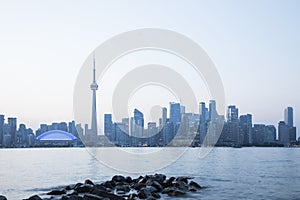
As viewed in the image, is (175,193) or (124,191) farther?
(124,191)

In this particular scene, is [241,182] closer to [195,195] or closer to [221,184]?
[221,184]

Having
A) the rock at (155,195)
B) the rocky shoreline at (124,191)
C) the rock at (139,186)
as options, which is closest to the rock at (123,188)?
the rocky shoreline at (124,191)

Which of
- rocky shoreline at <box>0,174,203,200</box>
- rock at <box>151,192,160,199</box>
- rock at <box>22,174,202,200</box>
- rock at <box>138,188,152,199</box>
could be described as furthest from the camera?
rock at <box>151,192,160,199</box>

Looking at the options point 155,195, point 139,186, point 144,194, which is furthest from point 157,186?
point 144,194

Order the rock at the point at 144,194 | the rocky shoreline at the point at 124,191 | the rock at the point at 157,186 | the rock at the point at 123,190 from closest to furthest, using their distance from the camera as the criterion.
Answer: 1. the rock at the point at 123,190
2. the rocky shoreline at the point at 124,191
3. the rock at the point at 144,194
4. the rock at the point at 157,186

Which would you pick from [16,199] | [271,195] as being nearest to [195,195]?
[271,195]

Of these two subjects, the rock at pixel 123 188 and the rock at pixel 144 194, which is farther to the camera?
the rock at pixel 123 188

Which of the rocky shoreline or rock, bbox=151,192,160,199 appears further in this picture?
rock, bbox=151,192,160,199

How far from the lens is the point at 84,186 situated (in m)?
27.2

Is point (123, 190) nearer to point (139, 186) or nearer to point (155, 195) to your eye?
point (139, 186)

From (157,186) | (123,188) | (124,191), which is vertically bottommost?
(124,191)

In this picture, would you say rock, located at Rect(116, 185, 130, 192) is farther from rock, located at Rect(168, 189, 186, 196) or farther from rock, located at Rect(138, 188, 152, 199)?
rock, located at Rect(168, 189, 186, 196)

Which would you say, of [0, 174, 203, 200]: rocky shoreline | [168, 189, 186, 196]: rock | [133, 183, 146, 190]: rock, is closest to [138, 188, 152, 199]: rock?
[0, 174, 203, 200]: rocky shoreline

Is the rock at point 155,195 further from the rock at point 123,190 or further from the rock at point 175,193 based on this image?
the rock at point 175,193
